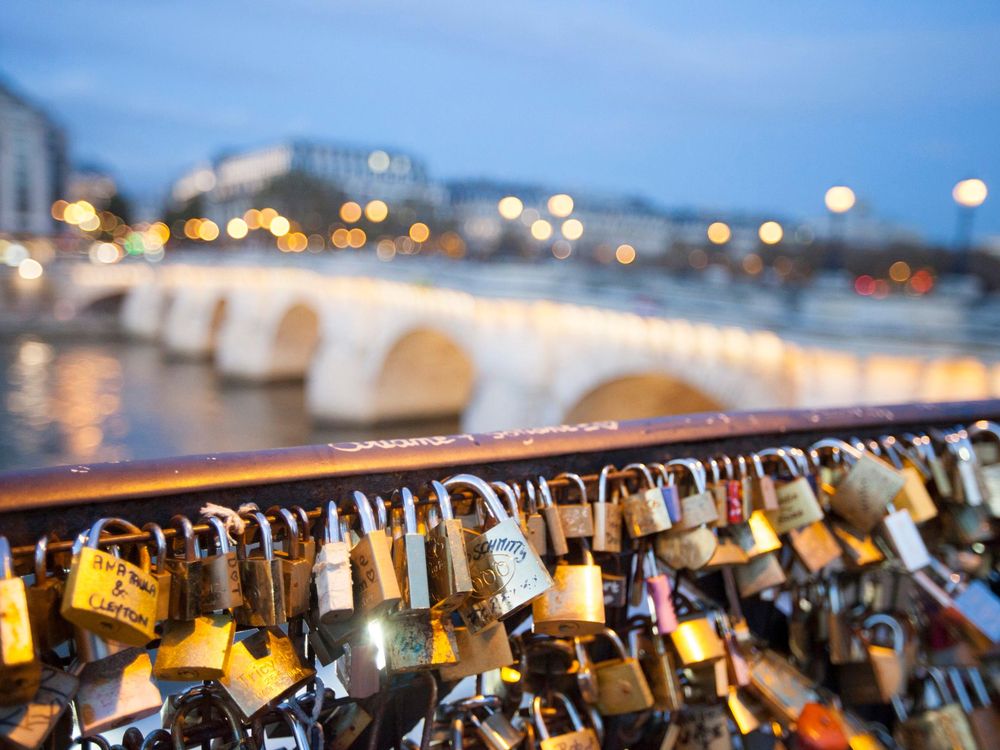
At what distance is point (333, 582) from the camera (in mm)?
1177

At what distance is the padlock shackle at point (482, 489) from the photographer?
52.7 inches

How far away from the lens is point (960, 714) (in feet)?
6.80

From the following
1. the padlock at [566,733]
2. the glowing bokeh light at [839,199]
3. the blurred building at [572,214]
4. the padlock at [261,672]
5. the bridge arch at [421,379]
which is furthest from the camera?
the blurred building at [572,214]

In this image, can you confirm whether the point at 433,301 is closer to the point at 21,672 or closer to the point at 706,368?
the point at 706,368

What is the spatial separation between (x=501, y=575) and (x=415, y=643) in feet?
0.55

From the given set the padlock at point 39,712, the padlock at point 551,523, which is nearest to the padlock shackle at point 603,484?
the padlock at point 551,523

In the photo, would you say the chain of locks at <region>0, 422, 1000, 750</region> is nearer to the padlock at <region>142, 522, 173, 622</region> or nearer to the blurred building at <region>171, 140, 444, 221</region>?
the padlock at <region>142, 522, 173, 622</region>

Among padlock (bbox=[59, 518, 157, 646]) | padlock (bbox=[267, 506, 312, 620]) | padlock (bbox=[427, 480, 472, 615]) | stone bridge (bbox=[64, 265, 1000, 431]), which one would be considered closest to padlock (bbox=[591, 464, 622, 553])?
padlock (bbox=[427, 480, 472, 615])

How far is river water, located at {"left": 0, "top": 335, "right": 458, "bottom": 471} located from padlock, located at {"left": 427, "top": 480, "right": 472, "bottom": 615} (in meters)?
12.7

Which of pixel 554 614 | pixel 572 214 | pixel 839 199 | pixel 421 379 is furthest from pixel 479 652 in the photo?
pixel 572 214

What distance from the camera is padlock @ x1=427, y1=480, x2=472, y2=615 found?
3.99 feet

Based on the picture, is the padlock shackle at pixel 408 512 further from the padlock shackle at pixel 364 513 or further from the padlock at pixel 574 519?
the padlock at pixel 574 519

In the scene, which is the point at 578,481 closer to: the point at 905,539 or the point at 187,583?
the point at 187,583

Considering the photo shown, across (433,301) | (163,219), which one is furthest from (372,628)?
(163,219)
